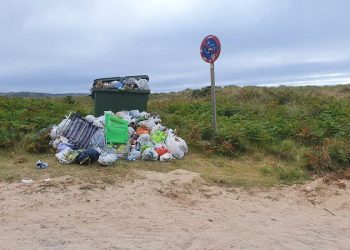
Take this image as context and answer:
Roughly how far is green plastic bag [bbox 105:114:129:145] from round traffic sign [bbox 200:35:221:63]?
2043 millimetres

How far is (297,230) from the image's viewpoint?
4922 millimetres

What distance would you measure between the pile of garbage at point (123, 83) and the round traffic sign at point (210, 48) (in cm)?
152

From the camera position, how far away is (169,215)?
5141 millimetres

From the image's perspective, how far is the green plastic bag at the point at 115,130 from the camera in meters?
7.68

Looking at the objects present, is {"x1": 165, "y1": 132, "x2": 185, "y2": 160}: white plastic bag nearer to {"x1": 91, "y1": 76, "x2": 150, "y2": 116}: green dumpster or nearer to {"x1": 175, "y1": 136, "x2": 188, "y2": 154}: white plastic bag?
{"x1": 175, "y1": 136, "x2": 188, "y2": 154}: white plastic bag

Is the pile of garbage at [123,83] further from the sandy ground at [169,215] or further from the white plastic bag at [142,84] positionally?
the sandy ground at [169,215]

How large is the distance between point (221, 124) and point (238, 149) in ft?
4.63

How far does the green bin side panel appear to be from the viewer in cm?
891

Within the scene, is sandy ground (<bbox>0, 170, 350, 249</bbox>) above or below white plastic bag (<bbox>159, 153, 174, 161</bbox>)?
below

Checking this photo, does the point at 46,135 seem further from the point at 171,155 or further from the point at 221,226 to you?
the point at 221,226

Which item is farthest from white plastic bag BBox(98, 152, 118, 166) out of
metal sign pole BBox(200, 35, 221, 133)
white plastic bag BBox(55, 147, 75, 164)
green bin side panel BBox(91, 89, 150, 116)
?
metal sign pole BBox(200, 35, 221, 133)

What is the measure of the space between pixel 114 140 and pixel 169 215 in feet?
9.31

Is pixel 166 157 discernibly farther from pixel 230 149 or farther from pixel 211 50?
pixel 211 50

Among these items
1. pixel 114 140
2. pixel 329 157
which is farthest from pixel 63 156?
pixel 329 157
